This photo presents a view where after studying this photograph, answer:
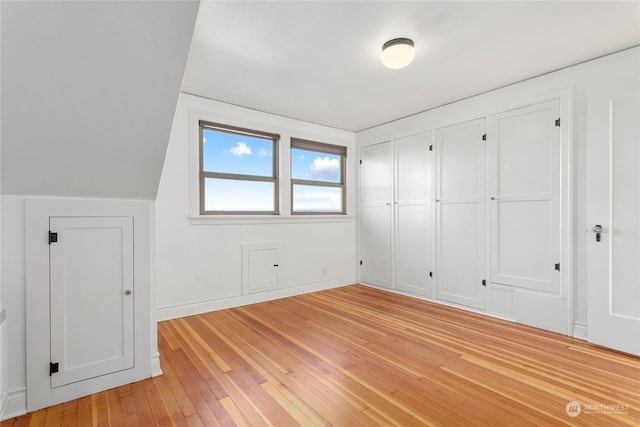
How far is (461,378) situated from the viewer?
2.06 m

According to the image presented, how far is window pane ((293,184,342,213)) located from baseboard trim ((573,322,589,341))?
3.22 m

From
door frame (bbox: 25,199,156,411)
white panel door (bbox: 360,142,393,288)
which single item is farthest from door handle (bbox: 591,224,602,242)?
door frame (bbox: 25,199,156,411)

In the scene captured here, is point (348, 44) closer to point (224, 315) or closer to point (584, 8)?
point (584, 8)

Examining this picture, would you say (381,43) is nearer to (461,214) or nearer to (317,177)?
(461,214)

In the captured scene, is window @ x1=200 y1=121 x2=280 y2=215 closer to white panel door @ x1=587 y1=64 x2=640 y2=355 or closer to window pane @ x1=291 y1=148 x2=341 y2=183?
window pane @ x1=291 y1=148 x2=341 y2=183

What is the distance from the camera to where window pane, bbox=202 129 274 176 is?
12.1ft

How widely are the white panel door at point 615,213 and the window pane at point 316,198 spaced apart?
3.14 m

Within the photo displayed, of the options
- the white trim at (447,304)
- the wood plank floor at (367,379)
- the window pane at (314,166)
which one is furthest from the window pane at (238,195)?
the white trim at (447,304)

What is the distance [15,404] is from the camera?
1.70 metres

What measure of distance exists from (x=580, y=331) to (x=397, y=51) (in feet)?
9.70

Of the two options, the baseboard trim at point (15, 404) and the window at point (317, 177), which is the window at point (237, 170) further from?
the baseboard trim at point (15, 404)

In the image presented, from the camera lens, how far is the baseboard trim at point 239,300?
10.8 feet

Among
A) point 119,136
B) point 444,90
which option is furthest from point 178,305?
point 444,90

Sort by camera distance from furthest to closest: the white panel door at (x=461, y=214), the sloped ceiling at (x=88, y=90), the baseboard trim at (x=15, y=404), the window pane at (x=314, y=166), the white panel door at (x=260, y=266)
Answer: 1. the window pane at (x=314, y=166)
2. the white panel door at (x=260, y=266)
3. the white panel door at (x=461, y=214)
4. the baseboard trim at (x=15, y=404)
5. the sloped ceiling at (x=88, y=90)
